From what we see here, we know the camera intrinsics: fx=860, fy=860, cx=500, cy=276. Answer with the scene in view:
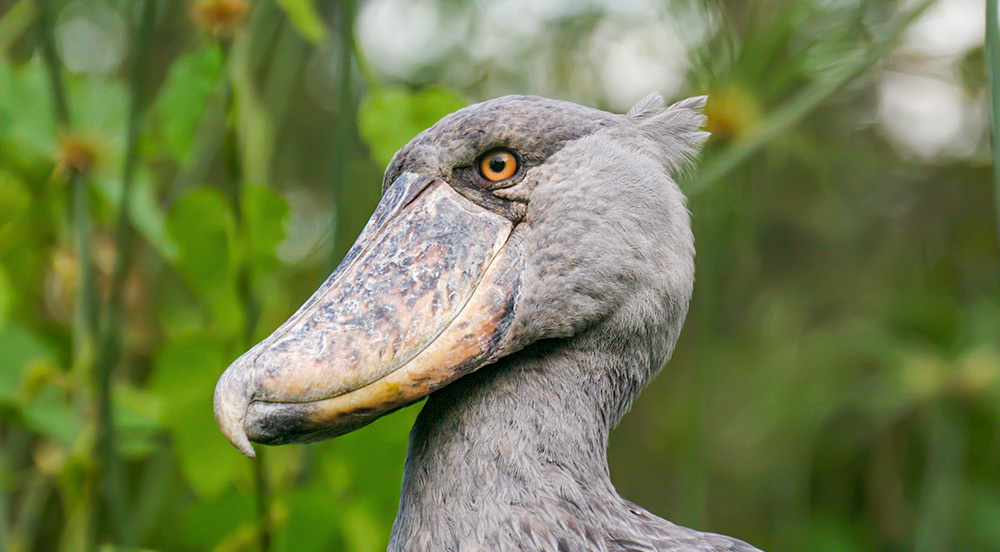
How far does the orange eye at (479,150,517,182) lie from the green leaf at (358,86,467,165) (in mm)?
615

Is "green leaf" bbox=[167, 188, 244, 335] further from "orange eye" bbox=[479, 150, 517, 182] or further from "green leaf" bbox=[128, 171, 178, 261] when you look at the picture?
"orange eye" bbox=[479, 150, 517, 182]

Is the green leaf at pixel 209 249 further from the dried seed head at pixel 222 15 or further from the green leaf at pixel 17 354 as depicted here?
the green leaf at pixel 17 354

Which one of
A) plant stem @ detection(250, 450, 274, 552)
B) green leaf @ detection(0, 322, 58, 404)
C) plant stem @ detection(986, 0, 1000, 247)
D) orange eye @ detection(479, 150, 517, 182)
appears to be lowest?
plant stem @ detection(250, 450, 274, 552)

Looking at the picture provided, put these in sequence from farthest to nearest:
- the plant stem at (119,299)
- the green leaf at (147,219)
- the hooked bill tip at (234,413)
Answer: the green leaf at (147,219) < the plant stem at (119,299) < the hooked bill tip at (234,413)

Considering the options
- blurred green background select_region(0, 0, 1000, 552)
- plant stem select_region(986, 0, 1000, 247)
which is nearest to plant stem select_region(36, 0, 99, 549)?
blurred green background select_region(0, 0, 1000, 552)

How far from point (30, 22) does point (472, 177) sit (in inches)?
72.3

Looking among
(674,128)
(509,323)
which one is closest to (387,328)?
(509,323)

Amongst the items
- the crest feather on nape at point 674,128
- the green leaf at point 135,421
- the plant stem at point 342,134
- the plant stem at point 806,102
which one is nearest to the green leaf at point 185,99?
the plant stem at point 342,134

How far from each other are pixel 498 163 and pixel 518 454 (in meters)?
0.37

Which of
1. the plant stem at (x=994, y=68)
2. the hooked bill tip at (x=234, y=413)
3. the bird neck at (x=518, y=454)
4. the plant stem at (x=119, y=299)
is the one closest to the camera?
the hooked bill tip at (x=234, y=413)

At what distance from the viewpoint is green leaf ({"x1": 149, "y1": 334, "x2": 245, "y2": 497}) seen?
178 centimetres

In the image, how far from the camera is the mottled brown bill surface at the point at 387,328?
3.09 feet

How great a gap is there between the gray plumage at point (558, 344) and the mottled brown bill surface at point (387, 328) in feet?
0.14

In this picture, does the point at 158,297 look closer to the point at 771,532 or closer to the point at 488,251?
the point at 488,251
